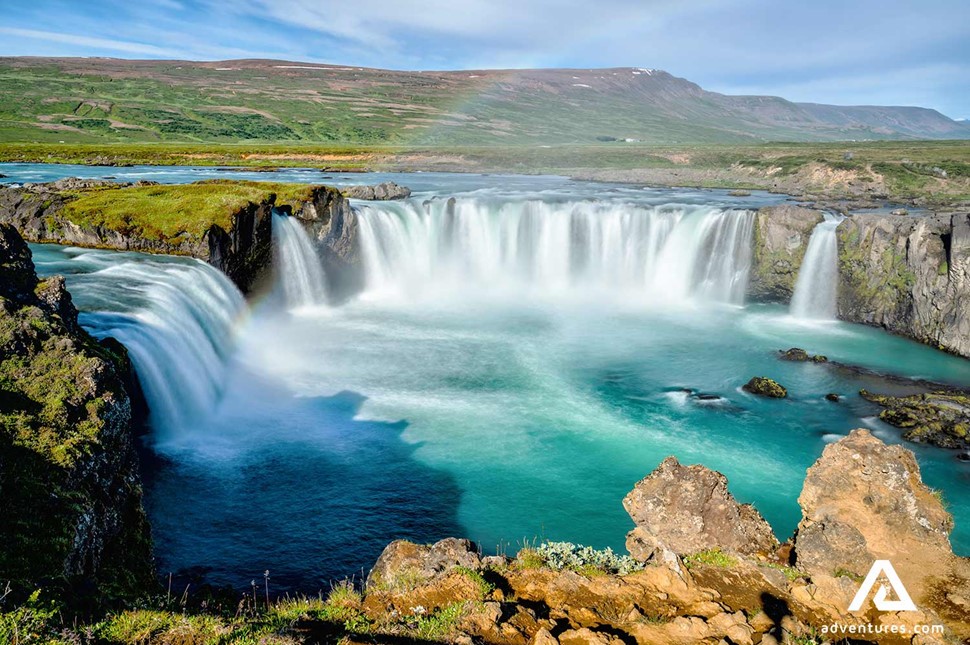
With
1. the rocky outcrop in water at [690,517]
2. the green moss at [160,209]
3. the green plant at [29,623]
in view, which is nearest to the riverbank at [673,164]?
the green moss at [160,209]

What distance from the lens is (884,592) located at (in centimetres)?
854

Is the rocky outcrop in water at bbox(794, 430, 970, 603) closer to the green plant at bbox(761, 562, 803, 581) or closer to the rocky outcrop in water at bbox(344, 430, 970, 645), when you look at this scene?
the rocky outcrop in water at bbox(344, 430, 970, 645)

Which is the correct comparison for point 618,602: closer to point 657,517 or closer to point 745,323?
point 657,517

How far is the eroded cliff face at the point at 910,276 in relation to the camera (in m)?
31.4

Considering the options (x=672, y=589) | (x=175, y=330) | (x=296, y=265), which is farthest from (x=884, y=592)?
(x=296, y=265)

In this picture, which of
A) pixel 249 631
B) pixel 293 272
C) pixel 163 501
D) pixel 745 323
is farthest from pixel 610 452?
pixel 293 272

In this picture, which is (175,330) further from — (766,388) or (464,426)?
(766,388)

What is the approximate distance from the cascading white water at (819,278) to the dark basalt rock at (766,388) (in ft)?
50.8

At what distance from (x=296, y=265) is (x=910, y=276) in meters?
37.2

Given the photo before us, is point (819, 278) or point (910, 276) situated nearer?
point (910, 276)

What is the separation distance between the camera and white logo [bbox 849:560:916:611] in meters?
8.28

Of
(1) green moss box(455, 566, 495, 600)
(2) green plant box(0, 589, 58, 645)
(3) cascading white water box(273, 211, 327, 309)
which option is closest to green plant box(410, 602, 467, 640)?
(1) green moss box(455, 566, 495, 600)

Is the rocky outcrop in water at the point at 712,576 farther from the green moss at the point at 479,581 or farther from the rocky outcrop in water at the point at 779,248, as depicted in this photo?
the rocky outcrop in water at the point at 779,248

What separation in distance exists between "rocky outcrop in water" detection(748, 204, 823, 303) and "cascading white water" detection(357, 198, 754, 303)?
840 mm
